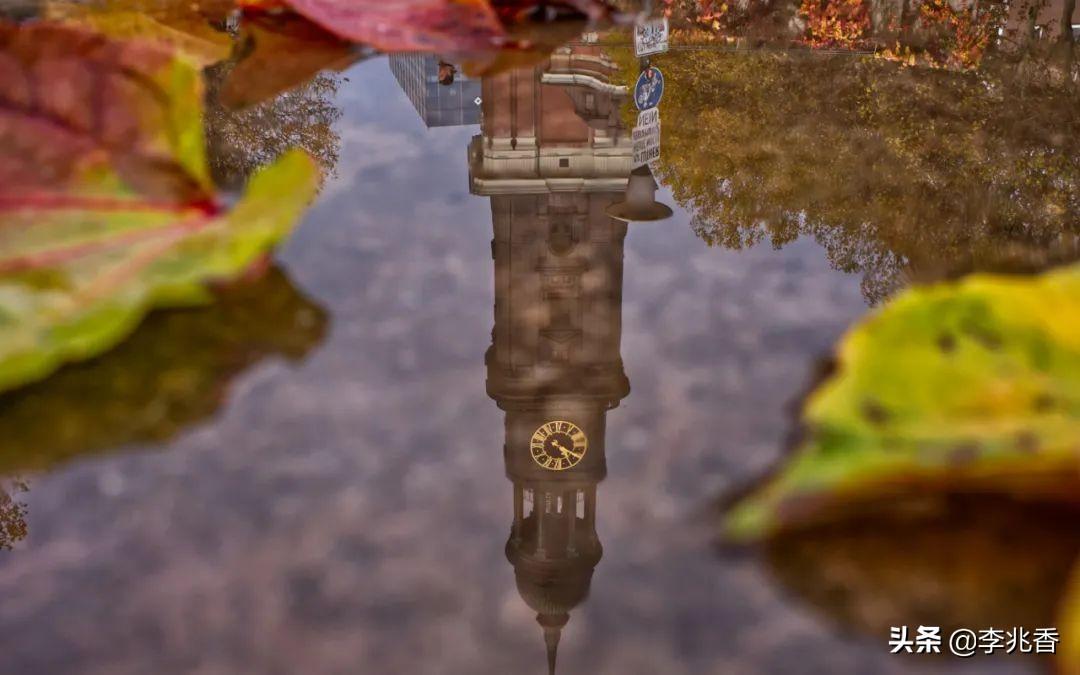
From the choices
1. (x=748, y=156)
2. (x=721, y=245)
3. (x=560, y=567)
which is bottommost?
(x=560, y=567)

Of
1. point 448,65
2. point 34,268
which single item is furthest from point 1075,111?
point 34,268

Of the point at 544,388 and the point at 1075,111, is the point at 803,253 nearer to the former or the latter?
the point at 544,388

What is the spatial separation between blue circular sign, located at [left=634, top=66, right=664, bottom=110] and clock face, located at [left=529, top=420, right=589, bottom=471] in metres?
1.71

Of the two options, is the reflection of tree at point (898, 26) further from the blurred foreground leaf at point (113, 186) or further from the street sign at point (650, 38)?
the blurred foreground leaf at point (113, 186)

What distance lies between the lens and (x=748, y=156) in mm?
2629

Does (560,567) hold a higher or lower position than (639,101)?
lower

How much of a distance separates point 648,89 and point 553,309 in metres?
1.52

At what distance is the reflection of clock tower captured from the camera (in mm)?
1267

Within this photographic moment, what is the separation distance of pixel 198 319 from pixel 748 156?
1562 mm

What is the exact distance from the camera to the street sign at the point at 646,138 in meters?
2.63

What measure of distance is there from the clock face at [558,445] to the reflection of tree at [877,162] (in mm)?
749

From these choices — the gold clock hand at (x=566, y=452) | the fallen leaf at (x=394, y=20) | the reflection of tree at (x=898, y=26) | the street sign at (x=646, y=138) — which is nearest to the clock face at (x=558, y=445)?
the gold clock hand at (x=566, y=452)

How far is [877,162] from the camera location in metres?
2.61

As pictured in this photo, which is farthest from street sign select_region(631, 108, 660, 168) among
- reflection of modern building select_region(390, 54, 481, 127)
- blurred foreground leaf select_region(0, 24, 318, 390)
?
blurred foreground leaf select_region(0, 24, 318, 390)
